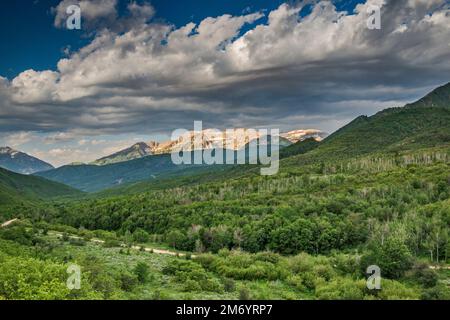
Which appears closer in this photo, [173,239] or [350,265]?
[350,265]

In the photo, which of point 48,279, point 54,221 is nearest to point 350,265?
point 48,279

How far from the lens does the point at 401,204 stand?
408ft

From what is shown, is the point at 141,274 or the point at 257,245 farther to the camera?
the point at 257,245

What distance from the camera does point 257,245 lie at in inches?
4264

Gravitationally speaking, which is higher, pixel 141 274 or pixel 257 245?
pixel 141 274

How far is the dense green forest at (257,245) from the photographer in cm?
4869

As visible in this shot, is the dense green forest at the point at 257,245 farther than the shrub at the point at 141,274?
No

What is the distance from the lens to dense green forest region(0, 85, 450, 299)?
48688mm

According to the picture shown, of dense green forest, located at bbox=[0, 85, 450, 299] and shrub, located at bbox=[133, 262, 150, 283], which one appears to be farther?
shrub, located at bbox=[133, 262, 150, 283]
